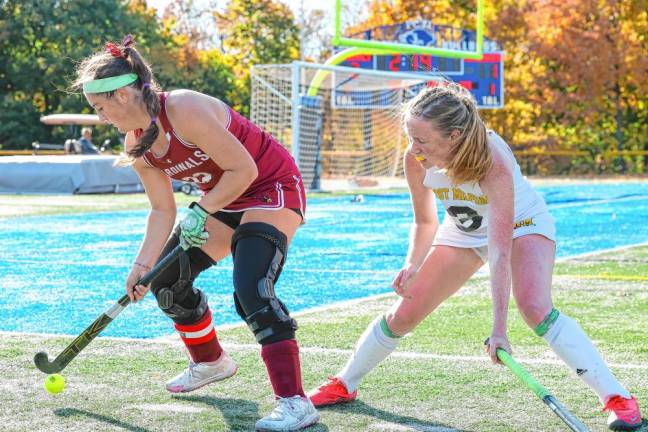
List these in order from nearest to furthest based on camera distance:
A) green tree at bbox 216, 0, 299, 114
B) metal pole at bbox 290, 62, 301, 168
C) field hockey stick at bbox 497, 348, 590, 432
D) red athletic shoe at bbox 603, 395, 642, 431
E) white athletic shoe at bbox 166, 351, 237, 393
A: 1. field hockey stick at bbox 497, 348, 590, 432
2. red athletic shoe at bbox 603, 395, 642, 431
3. white athletic shoe at bbox 166, 351, 237, 393
4. metal pole at bbox 290, 62, 301, 168
5. green tree at bbox 216, 0, 299, 114

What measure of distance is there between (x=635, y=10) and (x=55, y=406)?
35.0m

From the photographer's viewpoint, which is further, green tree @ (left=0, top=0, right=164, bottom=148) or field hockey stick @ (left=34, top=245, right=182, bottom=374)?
green tree @ (left=0, top=0, right=164, bottom=148)

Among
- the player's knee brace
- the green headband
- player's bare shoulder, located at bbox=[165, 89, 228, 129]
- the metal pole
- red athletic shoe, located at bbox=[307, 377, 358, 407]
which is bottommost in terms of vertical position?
the metal pole

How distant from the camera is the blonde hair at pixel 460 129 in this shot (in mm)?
4129

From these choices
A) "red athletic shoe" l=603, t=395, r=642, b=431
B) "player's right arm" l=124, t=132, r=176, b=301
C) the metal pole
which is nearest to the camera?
"red athletic shoe" l=603, t=395, r=642, b=431

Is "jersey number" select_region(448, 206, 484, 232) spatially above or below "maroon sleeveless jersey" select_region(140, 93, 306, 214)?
below

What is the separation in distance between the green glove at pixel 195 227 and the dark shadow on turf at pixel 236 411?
0.70 metres

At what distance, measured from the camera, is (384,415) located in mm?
4590

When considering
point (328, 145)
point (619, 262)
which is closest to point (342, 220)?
point (619, 262)

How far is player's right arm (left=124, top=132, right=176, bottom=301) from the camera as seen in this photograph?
486 centimetres

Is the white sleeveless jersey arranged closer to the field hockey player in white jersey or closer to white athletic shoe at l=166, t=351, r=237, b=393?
the field hockey player in white jersey

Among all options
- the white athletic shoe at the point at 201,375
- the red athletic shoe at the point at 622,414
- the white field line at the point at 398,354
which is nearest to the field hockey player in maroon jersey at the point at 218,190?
the white athletic shoe at the point at 201,375

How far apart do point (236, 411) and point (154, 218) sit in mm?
932

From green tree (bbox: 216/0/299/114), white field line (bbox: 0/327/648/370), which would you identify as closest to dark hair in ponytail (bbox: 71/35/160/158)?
white field line (bbox: 0/327/648/370)
